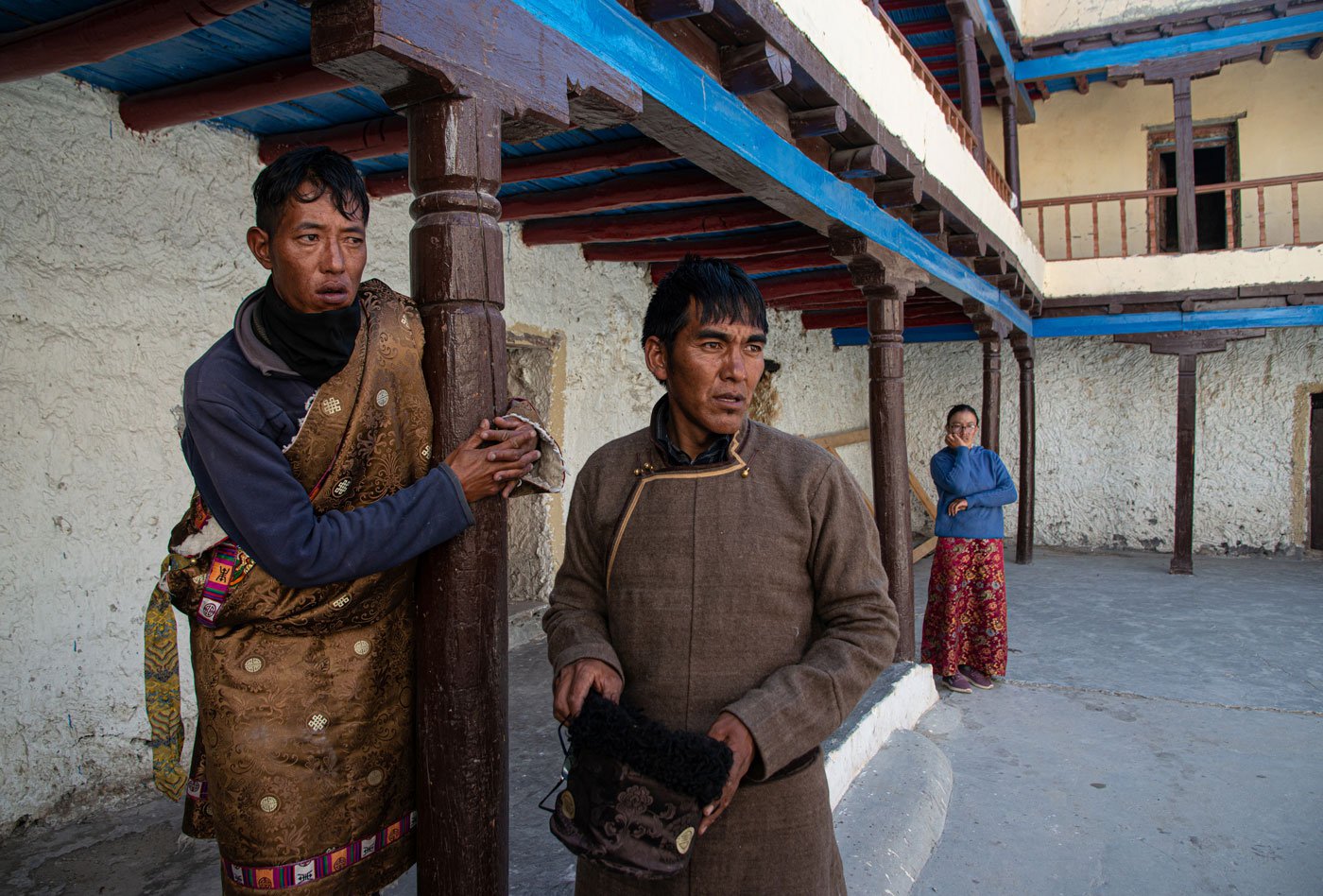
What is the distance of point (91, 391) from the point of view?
3.24 meters

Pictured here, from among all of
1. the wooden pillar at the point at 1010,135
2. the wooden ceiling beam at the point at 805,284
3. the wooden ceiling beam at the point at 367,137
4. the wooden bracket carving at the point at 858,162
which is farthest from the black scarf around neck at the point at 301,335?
the wooden pillar at the point at 1010,135

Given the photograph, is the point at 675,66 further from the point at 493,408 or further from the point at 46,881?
the point at 46,881

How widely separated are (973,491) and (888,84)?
2414 millimetres

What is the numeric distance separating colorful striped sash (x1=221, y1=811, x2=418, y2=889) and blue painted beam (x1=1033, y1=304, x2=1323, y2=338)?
9575 mm

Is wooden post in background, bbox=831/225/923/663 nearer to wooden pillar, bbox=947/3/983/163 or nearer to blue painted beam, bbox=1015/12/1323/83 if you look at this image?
wooden pillar, bbox=947/3/983/163

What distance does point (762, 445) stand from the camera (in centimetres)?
155

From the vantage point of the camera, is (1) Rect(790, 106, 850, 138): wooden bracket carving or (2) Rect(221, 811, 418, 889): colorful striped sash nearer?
(2) Rect(221, 811, 418, 889): colorful striped sash

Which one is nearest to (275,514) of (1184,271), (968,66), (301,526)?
(301,526)

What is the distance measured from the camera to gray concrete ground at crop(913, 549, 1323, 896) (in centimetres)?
325

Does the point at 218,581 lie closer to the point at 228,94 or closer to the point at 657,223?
the point at 228,94

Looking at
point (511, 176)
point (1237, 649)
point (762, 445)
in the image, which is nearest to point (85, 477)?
point (511, 176)

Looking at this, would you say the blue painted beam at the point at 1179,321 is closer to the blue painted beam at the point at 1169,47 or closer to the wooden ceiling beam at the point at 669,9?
the blue painted beam at the point at 1169,47

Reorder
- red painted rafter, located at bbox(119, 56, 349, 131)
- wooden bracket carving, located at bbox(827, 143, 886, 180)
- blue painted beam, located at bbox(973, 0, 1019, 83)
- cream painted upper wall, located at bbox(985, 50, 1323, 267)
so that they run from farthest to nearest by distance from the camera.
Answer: cream painted upper wall, located at bbox(985, 50, 1323, 267) < blue painted beam, located at bbox(973, 0, 1019, 83) < wooden bracket carving, located at bbox(827, 143, 886, 180) < red painted rafter, located at bbox(119, 56, 349, 131)

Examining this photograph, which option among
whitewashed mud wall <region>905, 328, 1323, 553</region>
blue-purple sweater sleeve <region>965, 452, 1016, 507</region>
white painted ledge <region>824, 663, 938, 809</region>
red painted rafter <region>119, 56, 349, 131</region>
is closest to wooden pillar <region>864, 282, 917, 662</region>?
white painted ledge <region>824, 663, 938, 809</region>
